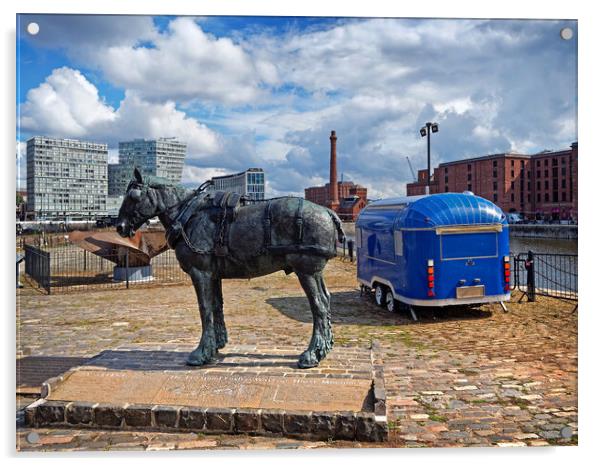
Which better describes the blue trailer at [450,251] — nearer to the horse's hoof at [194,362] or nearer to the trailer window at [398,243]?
the trailer window at [398,243]

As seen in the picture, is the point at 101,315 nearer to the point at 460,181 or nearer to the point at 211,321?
the point at 211,321

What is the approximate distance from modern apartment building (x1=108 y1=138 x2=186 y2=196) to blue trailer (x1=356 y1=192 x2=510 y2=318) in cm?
550

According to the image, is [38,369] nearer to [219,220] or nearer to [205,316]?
[205,316]

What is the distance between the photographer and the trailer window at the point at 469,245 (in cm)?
1076

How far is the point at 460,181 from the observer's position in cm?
2014

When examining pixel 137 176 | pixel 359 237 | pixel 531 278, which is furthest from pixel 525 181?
pixel 137 176

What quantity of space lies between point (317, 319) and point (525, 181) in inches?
383

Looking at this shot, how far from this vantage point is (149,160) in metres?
8.70

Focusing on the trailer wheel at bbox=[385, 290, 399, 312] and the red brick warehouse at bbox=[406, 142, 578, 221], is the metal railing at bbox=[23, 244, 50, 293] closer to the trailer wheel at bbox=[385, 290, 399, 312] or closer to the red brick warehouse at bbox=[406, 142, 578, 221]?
the trailer wheel at bbox=[385, 290, 399, 312]

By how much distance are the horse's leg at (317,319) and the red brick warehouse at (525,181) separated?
3.12m

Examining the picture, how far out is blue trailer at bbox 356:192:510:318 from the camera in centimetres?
1073

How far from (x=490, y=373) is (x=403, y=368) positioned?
1.22 meters

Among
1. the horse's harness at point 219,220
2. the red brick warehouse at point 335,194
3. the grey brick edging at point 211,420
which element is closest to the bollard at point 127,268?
the red brick warehouse at point 335,194

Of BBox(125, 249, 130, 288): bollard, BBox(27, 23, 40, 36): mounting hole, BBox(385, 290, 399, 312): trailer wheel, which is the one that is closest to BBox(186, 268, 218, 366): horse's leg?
BBox(27, 23, 40, 36): mounting hole
